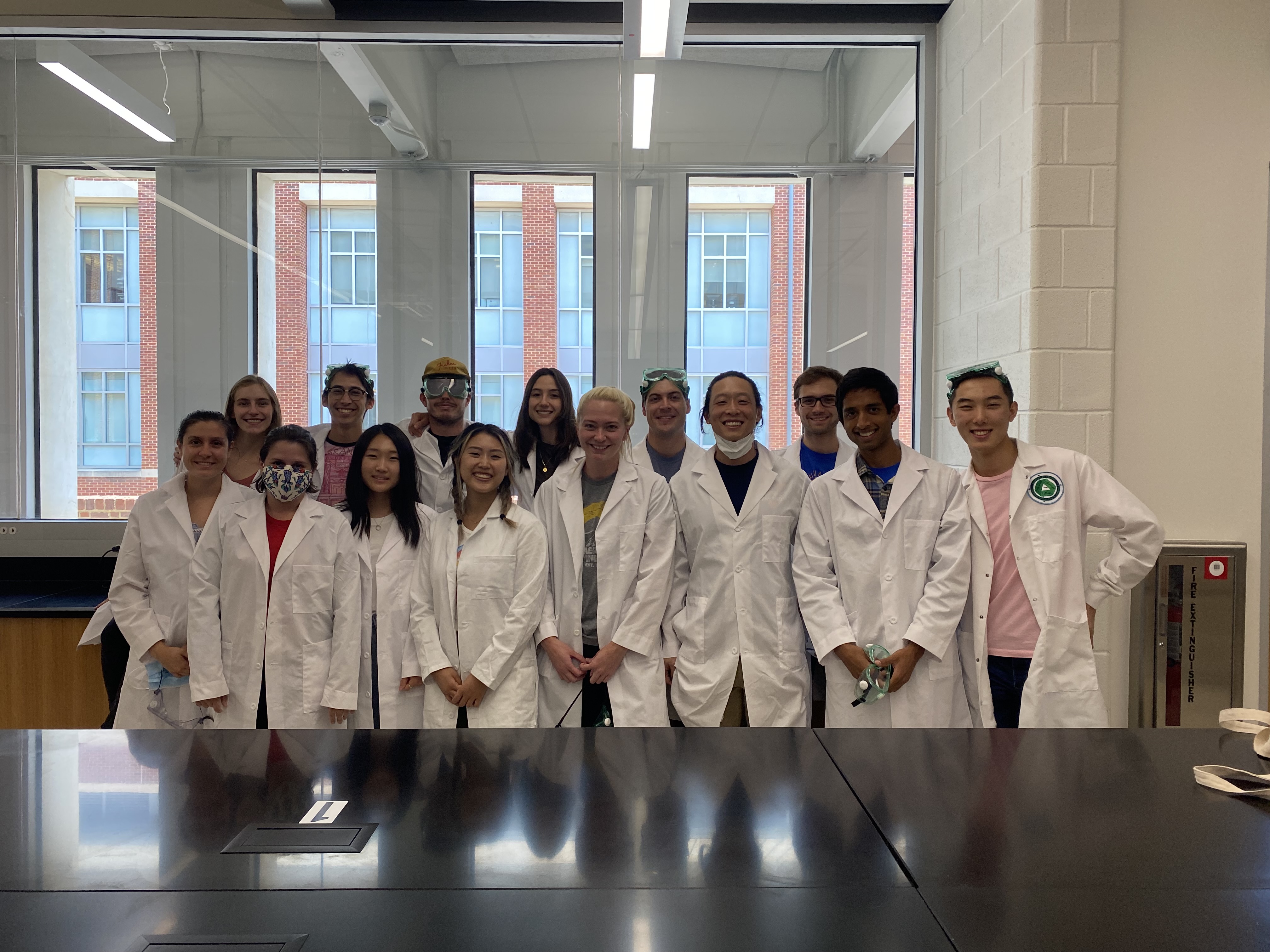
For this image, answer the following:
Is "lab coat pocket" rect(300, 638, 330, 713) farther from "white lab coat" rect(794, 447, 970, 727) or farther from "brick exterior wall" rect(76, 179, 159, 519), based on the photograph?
"brick exterior wall" rect(76, 179, 159, 519)

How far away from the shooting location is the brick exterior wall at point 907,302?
3.86 metres

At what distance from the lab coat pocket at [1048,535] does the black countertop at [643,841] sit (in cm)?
93

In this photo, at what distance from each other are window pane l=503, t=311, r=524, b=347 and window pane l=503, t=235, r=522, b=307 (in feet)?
0.39

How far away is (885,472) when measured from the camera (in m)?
2.66

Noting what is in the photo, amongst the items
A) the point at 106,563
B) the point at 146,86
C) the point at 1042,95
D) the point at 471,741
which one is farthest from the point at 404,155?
the point at 471,741

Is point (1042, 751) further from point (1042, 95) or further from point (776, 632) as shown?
point (1042, 95)

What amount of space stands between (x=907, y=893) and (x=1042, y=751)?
1.99 ft

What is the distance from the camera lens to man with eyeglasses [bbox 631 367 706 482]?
2.92 meters

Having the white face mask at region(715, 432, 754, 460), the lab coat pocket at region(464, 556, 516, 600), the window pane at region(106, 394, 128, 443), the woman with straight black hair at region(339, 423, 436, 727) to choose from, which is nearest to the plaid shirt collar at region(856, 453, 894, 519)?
the white face mask at region(715, 432, 754, 460)

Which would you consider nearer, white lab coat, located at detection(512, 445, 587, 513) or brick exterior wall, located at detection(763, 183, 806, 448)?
white lab coat, located at detection(512, 445, 587, 513)

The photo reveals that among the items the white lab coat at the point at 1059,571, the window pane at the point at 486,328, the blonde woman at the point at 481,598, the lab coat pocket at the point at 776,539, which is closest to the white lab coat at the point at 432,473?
the blonde woman at the point at 481,598

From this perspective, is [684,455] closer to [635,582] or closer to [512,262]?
[635,582]

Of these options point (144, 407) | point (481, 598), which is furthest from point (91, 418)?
point (481, 598)

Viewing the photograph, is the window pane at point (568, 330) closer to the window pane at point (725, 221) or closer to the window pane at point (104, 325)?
the window pane at point (725, 221)
